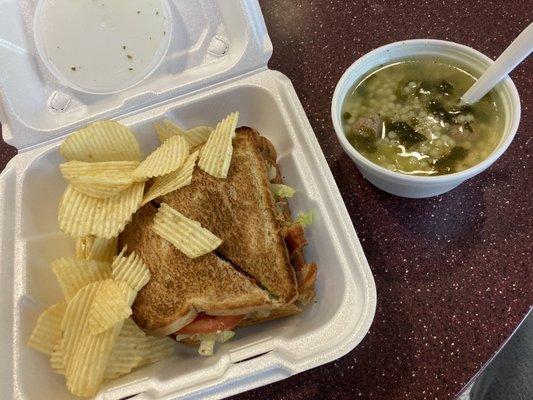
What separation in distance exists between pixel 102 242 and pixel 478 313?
887 millimetres

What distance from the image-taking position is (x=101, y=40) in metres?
1.41

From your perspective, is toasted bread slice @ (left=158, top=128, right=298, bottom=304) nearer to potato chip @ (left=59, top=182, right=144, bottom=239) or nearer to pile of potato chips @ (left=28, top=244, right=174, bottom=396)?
potato chip @ (left=59, top=182, right=144, bottom=239)

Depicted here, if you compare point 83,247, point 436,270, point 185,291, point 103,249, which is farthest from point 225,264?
point 436,270

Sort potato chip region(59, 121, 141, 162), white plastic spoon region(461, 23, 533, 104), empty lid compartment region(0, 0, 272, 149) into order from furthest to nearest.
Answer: empty lid compartment region(0, 0, 272, 149) → potato chip region(59, 121, 141, 162) → white plastic spoon region(461, 23, 533, 104)

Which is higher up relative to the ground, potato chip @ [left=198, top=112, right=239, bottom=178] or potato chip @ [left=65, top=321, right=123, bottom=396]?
potato chip @ [left=198, top=112, right=239, bottom=178]

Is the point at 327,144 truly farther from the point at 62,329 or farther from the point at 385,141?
the point at 62,329

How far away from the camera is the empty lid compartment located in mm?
1339

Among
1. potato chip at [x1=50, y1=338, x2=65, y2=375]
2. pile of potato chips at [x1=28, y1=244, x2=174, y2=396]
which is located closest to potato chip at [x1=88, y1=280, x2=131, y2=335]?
pile of potato chips at [x1=28, y1=244, x2=174, y2=396]

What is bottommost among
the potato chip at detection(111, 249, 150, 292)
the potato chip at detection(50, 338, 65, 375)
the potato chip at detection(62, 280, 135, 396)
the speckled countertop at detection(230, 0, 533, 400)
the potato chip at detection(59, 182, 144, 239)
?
the speckled countertop at detection(230, 0, 533, 400)

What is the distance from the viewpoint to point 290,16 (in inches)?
65.7

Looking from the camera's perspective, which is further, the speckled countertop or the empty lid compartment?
the empty lid compartment

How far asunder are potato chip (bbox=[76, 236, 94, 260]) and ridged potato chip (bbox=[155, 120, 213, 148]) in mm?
309

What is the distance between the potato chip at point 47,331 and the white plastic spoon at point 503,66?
103 cm

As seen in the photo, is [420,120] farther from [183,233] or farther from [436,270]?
[183,233]
